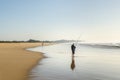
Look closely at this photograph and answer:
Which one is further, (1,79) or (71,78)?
(71,78)

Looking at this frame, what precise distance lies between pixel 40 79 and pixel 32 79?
0.42 meters

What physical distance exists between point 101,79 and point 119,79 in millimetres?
1034

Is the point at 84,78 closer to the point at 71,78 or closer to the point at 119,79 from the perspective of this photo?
the point at 71,78

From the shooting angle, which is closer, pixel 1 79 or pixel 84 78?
pixel 1 79

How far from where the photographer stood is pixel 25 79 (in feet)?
35.2

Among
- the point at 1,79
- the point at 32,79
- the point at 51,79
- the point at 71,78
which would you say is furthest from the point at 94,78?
the point at 1,79

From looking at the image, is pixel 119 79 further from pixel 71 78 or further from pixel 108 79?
pixel 71 78

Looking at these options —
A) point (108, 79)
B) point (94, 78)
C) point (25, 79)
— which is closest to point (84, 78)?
point (94, 78)

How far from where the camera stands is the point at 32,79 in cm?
1068

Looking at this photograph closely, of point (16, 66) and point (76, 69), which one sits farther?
point (16, 66)

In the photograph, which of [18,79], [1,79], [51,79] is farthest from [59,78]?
[1,79]

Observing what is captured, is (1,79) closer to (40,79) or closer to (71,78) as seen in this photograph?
(40,79)

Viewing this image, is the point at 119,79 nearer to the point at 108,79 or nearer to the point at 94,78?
the point at 108,79

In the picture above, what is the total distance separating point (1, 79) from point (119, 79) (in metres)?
6.22
